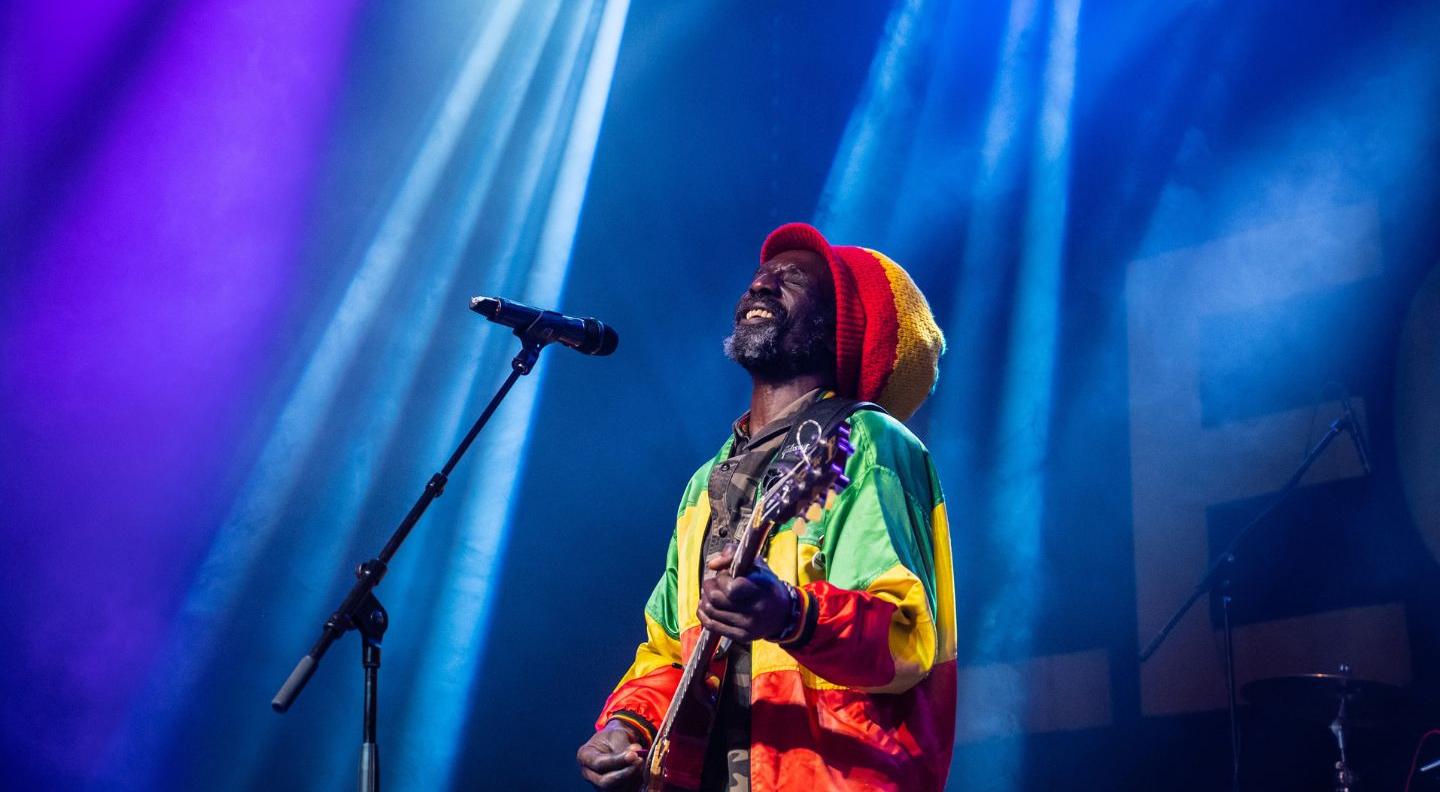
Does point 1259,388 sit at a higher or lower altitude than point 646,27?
lower

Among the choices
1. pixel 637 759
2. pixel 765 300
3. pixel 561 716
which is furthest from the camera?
pixel 561 716

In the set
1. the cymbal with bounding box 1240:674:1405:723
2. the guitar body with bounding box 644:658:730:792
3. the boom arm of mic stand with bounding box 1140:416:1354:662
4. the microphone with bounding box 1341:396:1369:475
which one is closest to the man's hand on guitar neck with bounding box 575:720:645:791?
the guitar body with bounding box 644:658:730:792

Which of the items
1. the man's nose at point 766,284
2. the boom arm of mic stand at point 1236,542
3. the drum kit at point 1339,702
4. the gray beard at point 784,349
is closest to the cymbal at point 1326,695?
the drum kit at point 1339,702

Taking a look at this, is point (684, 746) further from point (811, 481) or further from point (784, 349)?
point (784, 349)

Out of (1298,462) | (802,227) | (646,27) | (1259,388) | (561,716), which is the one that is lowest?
(561,716)

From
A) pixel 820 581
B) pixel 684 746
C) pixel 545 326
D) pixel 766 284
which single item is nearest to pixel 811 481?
pixel 820 581

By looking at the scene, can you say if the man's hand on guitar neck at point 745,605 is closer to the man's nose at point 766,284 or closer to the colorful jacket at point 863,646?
the colorful jacket at point 863,646

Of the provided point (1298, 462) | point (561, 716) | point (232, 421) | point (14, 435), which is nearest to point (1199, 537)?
point (1298, 462)

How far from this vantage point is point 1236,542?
5062mm

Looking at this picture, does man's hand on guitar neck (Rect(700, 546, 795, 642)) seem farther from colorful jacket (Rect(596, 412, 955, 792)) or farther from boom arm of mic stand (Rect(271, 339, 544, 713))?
boom arm of mic stand (Rect(271, 339, 544, 713))

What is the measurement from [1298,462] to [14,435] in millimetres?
5114

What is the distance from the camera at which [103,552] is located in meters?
5.10

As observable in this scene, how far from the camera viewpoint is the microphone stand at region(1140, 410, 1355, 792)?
4.91m

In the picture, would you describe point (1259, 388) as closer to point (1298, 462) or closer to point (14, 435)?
point (1298, 462)
